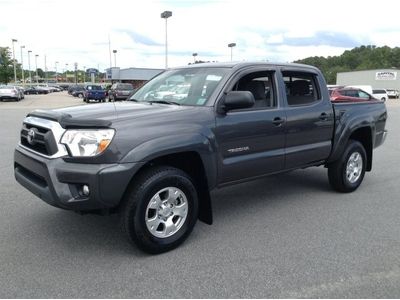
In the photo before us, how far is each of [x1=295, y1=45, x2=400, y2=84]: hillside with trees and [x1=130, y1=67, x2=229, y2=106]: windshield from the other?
4351 inches

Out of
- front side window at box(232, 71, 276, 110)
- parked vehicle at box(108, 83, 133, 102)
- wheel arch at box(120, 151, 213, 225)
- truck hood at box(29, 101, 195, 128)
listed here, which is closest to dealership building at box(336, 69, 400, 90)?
parked vehicle at box(108, 83, 133, 102)

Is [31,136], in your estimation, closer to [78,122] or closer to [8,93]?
[78,122]

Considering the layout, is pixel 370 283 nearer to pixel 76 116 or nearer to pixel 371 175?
pixel 76 116

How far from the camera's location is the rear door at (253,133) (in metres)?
4.35

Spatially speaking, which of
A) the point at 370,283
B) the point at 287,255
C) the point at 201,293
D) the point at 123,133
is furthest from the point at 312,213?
the point at 123,133

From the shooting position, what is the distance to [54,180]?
3535 millimetres

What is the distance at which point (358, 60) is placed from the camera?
13138 centimetres

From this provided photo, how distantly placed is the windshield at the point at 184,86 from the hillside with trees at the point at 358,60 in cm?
11053

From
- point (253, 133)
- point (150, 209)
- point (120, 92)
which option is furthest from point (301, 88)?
point (120, 92)

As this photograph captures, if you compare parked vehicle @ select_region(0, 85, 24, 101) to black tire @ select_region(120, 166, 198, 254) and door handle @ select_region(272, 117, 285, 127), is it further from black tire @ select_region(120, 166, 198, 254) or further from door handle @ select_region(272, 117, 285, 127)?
black tire @ select_region(120, 166, 198, 254)

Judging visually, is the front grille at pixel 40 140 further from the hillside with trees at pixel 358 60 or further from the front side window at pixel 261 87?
the hillside with trees at pixel 358 60

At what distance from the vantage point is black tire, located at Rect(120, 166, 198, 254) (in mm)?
3682

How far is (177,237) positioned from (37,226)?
1622 millimetres

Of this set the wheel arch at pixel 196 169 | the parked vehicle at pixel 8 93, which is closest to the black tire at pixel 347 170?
the wheel arch at pixel 196 169
